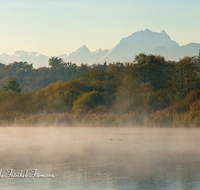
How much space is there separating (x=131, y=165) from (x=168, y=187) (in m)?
5.03

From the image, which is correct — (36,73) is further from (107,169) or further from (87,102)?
(107,169)

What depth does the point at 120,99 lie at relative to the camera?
6606 centimetres

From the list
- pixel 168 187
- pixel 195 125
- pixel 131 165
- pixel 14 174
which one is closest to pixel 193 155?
pixel 131 165

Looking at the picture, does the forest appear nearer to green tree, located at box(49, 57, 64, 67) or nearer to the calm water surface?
the calm water surface

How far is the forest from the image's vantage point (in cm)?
4869

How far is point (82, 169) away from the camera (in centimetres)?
1666

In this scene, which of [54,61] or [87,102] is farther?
[54,61]

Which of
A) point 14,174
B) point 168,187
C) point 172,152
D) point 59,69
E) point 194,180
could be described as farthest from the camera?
point 59,69

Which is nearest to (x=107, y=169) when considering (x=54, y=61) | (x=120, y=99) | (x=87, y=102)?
(x=87, y=102)

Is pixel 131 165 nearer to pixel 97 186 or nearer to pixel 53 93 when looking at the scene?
pixel 97 186

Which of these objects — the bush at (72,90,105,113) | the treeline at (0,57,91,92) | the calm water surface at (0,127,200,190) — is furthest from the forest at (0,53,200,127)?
the treeline at (0,57,91,92)

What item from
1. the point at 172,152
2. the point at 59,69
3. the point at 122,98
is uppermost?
the point at 59,69

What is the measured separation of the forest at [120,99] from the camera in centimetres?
4869

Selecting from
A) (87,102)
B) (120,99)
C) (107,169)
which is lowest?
(107,169)
